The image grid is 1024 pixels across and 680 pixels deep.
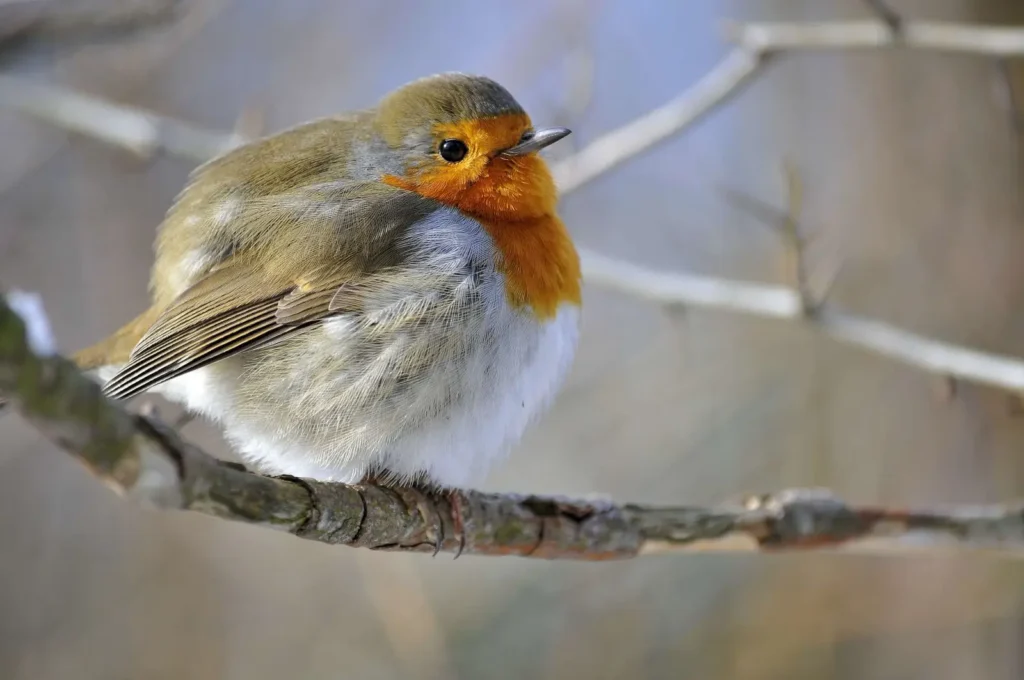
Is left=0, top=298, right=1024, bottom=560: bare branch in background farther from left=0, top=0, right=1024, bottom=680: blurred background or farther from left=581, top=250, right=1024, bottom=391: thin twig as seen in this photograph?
left=0, top=0, right=1024, bottom=680: blurred background

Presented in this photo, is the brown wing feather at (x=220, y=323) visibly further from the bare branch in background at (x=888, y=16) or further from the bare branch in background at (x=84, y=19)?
the bare branch in background at (x=888, y=16)

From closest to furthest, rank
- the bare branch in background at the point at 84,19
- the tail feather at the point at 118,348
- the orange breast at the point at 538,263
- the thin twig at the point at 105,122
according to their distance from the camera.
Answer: the orange breast at the point at 538,263, the tail feather at the point at 118,348, the bare branch in background at the point at 84,19, the thin twig at the point at 105,122

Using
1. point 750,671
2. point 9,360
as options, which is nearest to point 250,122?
point 9,360

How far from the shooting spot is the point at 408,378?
259cm

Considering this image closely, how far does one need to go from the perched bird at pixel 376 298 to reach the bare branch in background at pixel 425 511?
180mm

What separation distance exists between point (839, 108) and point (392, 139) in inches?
134

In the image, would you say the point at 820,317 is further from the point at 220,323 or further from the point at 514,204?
the point at 220,323

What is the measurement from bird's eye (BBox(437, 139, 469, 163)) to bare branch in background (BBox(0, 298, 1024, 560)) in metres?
0.99

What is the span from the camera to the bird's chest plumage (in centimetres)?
260

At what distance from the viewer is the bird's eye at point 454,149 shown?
2.98 metres

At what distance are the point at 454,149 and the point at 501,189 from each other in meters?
0.19

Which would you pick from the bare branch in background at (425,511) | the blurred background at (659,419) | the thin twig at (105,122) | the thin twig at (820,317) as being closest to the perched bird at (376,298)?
the bare branch in background at (425,511)

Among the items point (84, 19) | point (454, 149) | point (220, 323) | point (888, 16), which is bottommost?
point (220, 323)

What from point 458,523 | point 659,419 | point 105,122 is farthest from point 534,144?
point 659,419
